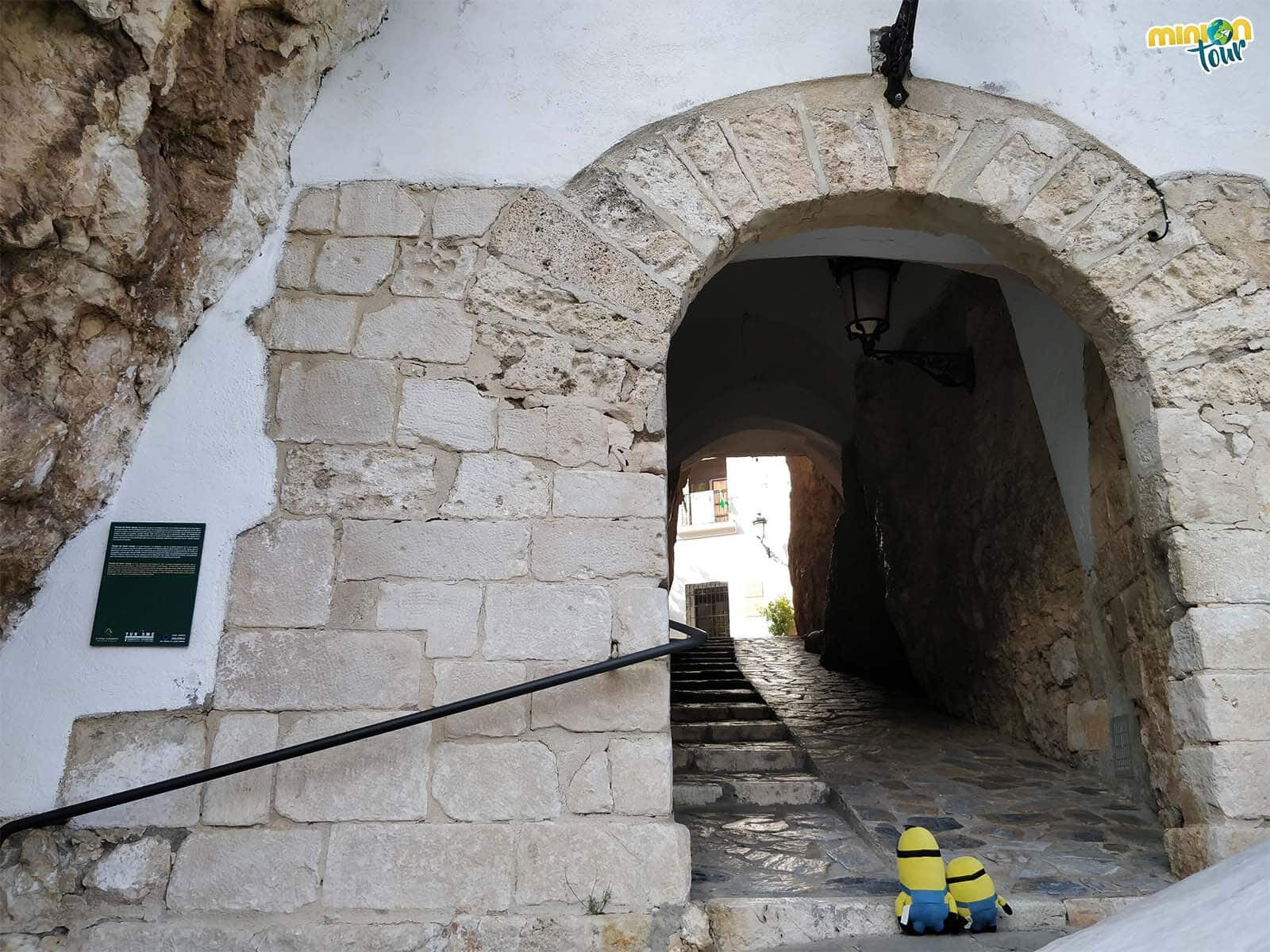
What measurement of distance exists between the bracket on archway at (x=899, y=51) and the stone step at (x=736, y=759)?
8.76ft

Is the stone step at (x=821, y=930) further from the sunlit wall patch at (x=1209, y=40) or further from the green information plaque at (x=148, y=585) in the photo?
the sunlit wall patch at (x=1209, y=40)

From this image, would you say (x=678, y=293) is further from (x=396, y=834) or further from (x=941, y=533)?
(x=941, y=533)

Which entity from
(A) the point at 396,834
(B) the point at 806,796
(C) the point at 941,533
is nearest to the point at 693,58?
(A) the point at 396,834

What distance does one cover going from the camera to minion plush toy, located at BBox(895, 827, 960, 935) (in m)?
2.17

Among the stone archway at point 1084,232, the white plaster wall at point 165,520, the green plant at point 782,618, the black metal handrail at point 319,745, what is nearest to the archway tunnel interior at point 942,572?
the stone archway at point 1084,232

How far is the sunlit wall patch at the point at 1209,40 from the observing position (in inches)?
118

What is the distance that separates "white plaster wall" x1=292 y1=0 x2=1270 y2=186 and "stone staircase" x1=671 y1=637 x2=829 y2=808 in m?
2.37

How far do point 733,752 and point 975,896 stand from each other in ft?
5.88

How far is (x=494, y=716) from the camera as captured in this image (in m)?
2.28

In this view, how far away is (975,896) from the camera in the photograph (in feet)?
7.29

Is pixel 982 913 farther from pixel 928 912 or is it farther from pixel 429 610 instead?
pixel 429 610

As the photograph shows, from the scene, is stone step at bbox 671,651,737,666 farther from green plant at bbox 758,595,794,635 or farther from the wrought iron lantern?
green plant at bbox 758,595,794,635

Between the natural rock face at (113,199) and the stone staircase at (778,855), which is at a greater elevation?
the natural rock face at (113,199)

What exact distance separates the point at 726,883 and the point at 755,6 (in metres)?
2.70
